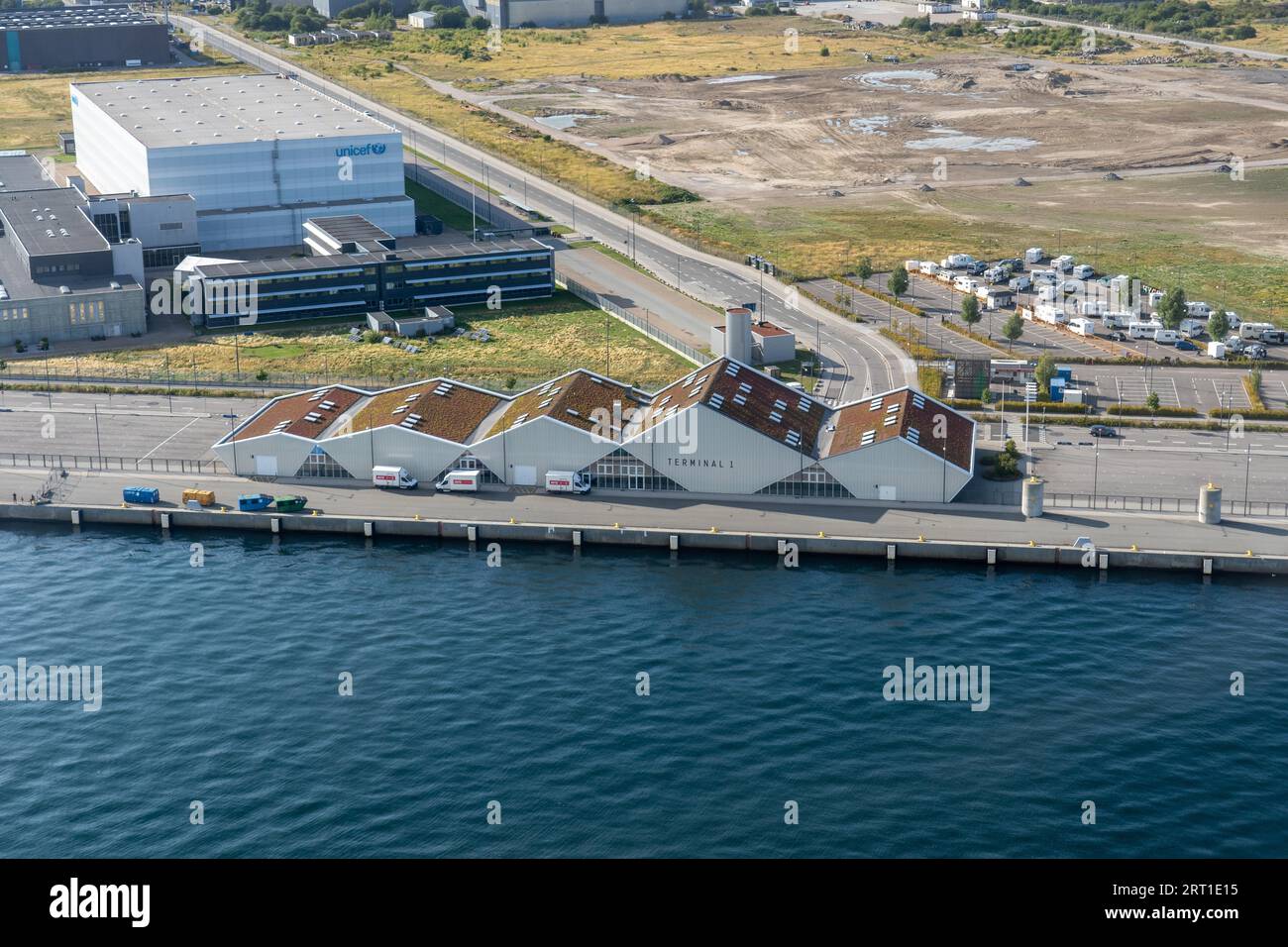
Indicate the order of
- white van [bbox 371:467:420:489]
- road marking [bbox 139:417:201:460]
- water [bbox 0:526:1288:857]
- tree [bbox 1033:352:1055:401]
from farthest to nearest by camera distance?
1. tree [bbox 1033:352:1055:401]
2. road marking [bbox 139:417:201:460]
3. white van [bbox 371:467:420:489]
4. water [bbox 0:526:1288:857]

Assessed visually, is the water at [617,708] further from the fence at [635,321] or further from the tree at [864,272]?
the tree at [864,272]

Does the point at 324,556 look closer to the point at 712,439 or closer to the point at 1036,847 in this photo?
the point at 712,439

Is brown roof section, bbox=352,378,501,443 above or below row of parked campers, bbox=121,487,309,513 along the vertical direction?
above

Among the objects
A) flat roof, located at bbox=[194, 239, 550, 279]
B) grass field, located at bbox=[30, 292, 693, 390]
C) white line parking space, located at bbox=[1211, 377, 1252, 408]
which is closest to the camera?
white line parking space, located at bbox=[1211, 377, 1252, 408]

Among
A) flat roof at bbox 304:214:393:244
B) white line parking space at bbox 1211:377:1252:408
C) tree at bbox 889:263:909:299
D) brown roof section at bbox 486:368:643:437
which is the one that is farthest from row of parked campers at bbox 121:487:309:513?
white line parking space at bbox 1211:377:1252:408

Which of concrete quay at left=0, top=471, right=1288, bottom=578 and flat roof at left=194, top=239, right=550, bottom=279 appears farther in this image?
flat roof at left=194, top=239, right=550, bottom=279

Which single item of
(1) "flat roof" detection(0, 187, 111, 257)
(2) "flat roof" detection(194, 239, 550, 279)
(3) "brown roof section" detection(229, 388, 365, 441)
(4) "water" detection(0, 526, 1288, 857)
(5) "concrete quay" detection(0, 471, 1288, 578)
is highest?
(1) "flat roof" detection(0, 187, 111, 257)

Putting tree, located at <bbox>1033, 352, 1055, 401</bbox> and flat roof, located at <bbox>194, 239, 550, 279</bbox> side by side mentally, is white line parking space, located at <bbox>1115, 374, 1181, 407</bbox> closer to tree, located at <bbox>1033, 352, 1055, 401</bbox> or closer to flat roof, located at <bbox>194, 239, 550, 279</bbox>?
tree, located at <bbox>1033, 352, 1055, 401</bbox>
